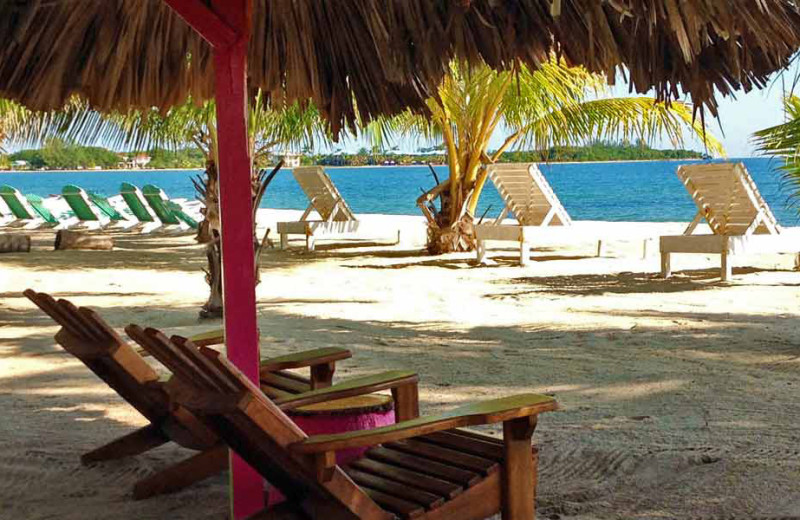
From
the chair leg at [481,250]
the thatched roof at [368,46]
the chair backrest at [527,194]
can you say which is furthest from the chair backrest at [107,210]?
the thatched roof at [368,46]

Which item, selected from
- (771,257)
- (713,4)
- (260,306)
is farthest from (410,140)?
(713,4)

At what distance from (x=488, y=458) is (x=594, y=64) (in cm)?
171

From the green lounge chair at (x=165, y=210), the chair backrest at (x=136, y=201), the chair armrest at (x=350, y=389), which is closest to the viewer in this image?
the chair armrest at (x=350, y=389)

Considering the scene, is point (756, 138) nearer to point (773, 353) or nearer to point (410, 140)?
point (773, 353)

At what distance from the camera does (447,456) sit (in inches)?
118

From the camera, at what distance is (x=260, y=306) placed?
8.38 m

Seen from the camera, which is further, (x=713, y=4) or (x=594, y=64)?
(x=594, y=64)

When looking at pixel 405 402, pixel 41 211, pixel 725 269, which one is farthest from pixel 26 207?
pixel 405 402

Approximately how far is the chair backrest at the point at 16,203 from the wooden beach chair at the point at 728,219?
14573mm

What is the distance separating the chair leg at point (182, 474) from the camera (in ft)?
11.5

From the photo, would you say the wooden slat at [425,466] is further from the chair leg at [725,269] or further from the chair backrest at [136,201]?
the chair backrest at [136,201]

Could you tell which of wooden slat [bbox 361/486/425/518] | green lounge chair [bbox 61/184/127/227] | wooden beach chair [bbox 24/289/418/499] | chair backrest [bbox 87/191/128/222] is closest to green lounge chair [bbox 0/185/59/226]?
green lounge chair [bbox 61/184/127/227]

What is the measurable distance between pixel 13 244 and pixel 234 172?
39.6 ft

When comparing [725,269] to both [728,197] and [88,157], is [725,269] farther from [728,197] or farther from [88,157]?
[88,157]
